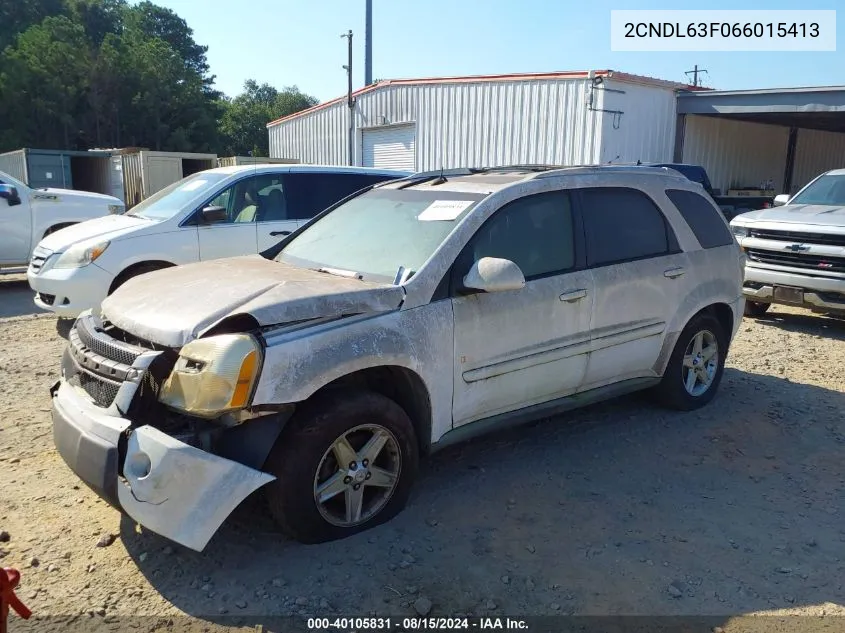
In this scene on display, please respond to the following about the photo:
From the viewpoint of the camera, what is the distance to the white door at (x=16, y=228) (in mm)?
10172

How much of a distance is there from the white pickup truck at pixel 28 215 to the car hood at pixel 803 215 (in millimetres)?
9582

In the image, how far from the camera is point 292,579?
10.2ft

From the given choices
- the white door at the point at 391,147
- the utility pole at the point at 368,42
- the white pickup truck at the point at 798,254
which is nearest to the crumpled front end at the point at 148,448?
the white pickup truck at the point at 798,254

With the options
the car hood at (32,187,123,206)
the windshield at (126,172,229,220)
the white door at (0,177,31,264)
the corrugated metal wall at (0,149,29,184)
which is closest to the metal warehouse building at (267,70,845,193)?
the corrugated metal wall at (0,149,29,184)

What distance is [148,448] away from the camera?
2879mm

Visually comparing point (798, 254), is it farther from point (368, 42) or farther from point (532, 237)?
point (368, 42)

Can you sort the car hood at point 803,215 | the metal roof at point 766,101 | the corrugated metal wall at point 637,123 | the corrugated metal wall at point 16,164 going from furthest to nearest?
the corrugated metal wall at point 16,164 → the corrugated metal wall at point 637,123 → the metal roof at point 766,101 → the car hood at point 803,215

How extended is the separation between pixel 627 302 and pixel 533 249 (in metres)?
0.86

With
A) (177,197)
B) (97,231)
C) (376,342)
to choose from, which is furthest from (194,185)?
(376,342)

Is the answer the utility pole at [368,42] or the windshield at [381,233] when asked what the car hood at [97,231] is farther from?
the utility pole at [368,42]

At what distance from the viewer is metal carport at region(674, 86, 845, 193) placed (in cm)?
1647

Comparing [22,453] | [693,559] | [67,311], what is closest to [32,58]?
[67,311]

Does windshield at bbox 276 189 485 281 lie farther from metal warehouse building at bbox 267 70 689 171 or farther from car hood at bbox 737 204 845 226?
metal warehouse building at bbox 267 70 689 171

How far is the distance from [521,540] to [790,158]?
2633 cm
